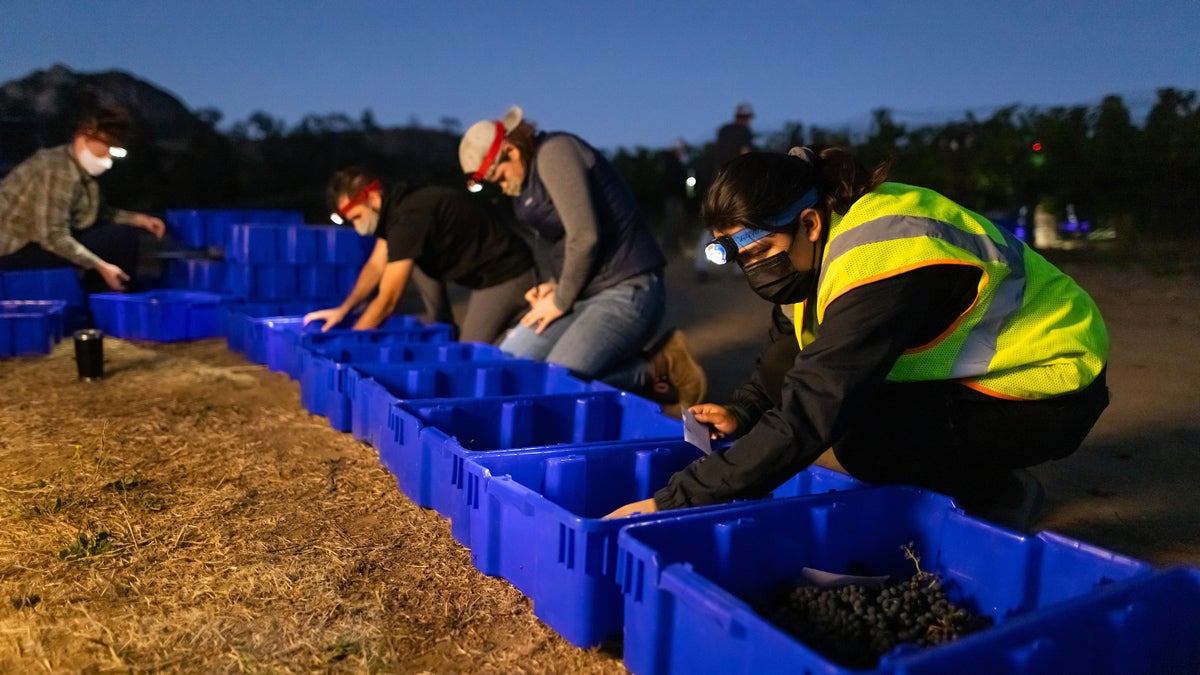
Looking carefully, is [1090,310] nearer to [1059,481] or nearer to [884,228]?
[884,228]

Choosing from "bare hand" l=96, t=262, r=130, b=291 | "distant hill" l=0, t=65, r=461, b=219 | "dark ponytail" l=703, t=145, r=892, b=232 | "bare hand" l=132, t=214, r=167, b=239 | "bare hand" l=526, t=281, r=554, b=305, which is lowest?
"bare hand" l=96, t=262, r=130, b=291

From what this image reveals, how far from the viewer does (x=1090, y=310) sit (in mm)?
1894

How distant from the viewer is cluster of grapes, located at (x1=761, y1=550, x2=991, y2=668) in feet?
4.80

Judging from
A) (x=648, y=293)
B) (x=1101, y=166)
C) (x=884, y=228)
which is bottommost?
(x=648, y=293)

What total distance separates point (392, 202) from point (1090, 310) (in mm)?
3097

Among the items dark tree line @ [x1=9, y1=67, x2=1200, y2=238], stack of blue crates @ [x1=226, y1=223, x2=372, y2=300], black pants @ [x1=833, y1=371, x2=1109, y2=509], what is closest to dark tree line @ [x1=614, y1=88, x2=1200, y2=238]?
dark tree line @ [x1=9, y1=67, x2=1200, y2=238]

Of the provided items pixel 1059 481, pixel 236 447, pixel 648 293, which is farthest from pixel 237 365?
pixel 1059 481

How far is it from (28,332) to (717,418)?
12.9 feet

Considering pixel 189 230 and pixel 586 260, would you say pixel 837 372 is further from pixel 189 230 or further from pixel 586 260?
pixel 189 230

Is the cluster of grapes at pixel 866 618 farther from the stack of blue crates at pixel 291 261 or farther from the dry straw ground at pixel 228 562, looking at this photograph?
the stack of blue crates at pixel 291 261

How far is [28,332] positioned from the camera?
4453 mm

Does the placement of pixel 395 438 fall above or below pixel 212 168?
below

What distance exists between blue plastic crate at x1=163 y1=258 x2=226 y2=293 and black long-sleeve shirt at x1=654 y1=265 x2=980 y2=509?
5.13 meters

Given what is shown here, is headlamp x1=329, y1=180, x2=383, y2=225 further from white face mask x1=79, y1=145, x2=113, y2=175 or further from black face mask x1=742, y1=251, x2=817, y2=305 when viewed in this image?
black face mask x1=742, y1=251, x2=817, y2=305
